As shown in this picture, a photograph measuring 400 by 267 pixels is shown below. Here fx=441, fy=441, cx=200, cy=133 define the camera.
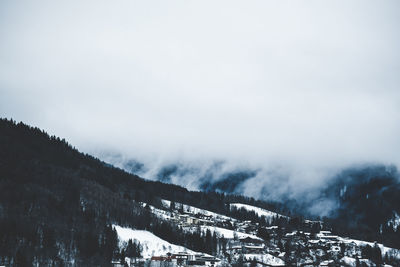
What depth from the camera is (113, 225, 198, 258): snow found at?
14343 centimetres

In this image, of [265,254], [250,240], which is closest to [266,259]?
[265,254]

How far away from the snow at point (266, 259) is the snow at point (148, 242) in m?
19.6

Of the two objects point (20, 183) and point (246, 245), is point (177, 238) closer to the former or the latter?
point (246, 245)

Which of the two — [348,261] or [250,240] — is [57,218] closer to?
[250,240]

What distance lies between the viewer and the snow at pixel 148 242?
143425 millimetres

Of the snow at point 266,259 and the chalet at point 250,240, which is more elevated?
the chalet at point 250,240

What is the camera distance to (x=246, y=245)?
557 feet

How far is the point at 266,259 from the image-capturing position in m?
150

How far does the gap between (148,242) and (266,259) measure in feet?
134

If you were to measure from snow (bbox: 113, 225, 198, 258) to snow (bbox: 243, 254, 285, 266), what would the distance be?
1960 centimetres

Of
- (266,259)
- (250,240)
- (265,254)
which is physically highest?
(250,240)

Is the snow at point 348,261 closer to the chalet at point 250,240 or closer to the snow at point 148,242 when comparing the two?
the chalet at point 250,240

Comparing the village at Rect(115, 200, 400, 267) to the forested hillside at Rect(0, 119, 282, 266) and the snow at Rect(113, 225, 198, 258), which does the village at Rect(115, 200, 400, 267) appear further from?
the forested hillside at Rect(0, 119, 282, 266)

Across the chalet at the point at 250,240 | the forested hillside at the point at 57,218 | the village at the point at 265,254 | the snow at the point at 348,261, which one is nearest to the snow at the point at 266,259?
the village at the point at 265,254
